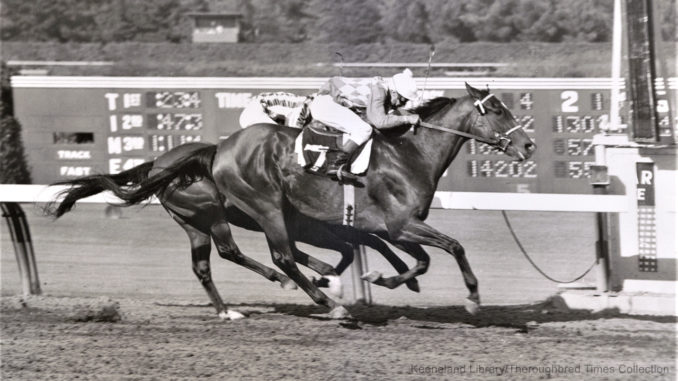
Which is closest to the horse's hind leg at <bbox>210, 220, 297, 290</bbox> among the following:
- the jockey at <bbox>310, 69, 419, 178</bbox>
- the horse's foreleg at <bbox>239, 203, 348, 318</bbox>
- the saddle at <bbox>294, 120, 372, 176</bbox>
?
the horse's foreleg at <bbox>239, 203, 348, 318</bbox>

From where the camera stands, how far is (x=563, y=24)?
15.8 meters

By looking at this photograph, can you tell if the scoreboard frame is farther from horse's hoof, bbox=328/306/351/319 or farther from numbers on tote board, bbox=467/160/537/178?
horse's hoof, bbox=328/306/351/319

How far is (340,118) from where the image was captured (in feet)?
18.6

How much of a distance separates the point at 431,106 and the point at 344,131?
22.6 inches

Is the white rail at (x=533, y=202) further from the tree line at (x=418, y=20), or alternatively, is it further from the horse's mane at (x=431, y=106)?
the tree line at (x=418, y=20)

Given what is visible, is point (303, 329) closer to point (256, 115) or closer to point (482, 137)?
point (482, 137)

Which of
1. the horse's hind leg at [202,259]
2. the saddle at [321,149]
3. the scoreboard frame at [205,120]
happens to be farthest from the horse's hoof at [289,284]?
the scoreboard frame at [205,120]

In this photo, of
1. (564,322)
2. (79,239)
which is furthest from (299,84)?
(564,322)

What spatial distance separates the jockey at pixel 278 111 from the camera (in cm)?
633

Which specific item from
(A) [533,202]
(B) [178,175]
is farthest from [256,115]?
(A) [533,202]

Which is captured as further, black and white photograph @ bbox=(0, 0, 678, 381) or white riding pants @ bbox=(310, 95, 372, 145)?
white riding pants @ bbox=(310, 95, 372, 145)

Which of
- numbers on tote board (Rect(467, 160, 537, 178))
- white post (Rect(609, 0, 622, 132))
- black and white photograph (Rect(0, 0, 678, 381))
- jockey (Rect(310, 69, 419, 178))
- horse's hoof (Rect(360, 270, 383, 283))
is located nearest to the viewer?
black and white photograph (Rect(0, 0, 678, 381))

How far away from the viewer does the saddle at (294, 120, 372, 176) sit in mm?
5633

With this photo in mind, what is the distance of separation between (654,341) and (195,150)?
9.83 ft
